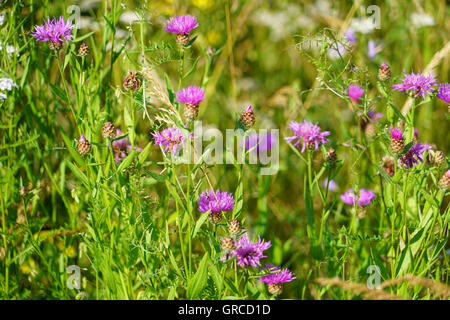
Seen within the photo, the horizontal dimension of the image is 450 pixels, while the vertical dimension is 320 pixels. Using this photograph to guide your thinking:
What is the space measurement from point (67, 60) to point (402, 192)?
74cm

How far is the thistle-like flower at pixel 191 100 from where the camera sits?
93 cm

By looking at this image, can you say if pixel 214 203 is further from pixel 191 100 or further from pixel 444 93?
pixel 444 93

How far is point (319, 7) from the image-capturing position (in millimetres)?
2139

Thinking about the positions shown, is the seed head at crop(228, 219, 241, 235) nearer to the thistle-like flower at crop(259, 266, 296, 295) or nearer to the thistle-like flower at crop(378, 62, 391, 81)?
the thistle-like flower at crop(259, 266, 296, 295)

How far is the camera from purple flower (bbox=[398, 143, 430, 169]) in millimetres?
980

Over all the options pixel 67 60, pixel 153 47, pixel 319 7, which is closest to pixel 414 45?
pixel 319 7

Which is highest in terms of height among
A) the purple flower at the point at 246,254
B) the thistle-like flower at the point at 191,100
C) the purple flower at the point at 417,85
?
the purple flower at the point at 417,85

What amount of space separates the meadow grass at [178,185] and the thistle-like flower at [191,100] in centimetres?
3

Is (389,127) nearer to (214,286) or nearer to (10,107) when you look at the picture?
(214,286)

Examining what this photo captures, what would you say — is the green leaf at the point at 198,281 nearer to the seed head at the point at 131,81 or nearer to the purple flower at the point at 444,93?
the seed head at the point at 131,81

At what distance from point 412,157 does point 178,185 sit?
1.61ft

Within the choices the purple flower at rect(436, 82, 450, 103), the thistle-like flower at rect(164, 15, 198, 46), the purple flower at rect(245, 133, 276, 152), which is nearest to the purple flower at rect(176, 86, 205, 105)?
the thistle-like flower at rect(164, 15, 198, 46)

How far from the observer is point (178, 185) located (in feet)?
3.07

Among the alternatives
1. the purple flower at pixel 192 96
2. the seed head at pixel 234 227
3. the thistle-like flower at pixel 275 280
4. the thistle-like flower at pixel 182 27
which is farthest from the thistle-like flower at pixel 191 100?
the thistle-like flower at pixel 275 280
